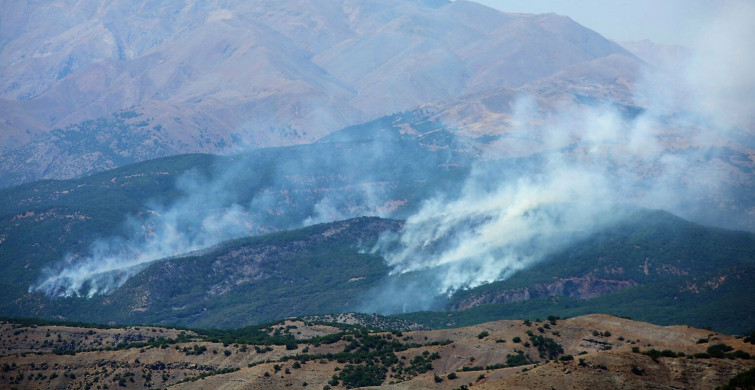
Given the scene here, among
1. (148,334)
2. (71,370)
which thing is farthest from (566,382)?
(148,334)

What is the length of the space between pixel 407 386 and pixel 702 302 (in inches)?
4210

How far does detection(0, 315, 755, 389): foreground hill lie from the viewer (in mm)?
81188

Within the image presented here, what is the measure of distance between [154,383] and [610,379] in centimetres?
6045

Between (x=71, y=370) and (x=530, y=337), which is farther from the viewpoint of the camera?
(x=71, y=370)

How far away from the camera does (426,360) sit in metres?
110

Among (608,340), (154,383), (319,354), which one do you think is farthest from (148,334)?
(608,340)

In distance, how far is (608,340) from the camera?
109 meters

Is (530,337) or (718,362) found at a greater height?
(718,362)

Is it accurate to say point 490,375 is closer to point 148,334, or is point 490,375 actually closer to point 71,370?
point 71,370

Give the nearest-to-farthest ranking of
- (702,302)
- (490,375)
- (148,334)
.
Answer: (490,375) < (148,334) < (702,302)

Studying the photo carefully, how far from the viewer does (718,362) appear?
81.0 metres

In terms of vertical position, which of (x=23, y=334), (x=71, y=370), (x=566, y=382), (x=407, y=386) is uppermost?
(x=566, y=382)

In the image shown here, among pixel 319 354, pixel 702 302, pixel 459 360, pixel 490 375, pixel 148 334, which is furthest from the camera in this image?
pixel 702 302

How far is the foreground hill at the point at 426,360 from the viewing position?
81.2m
